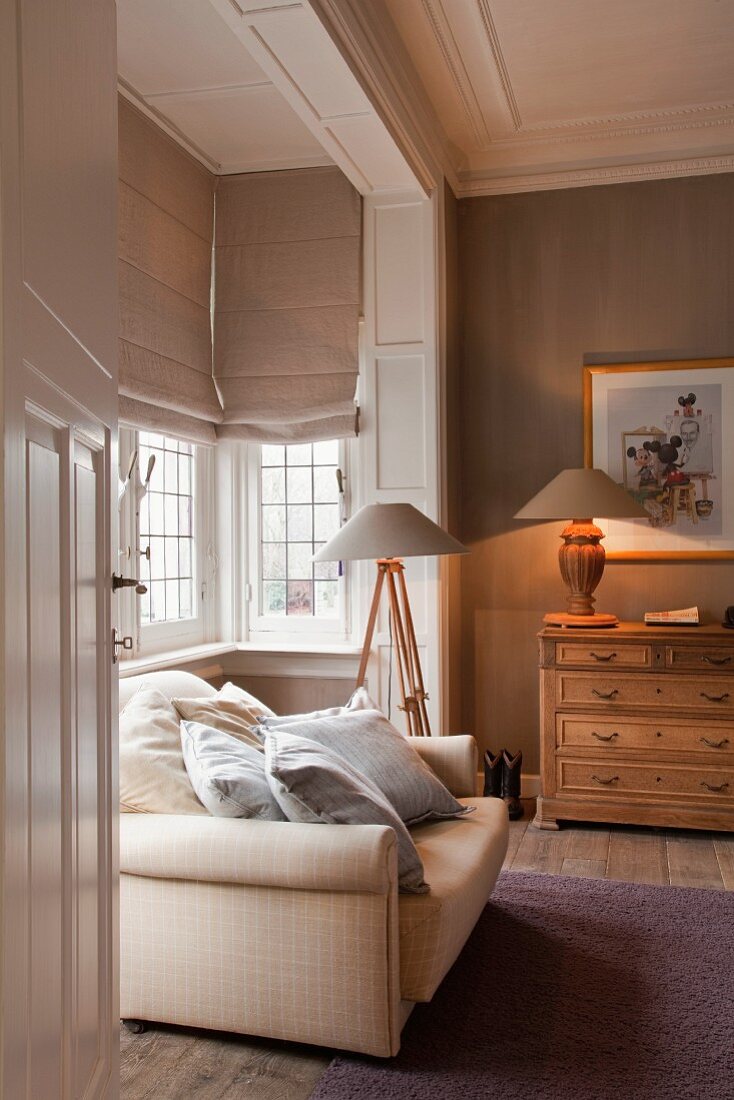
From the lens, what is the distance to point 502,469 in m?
4.89

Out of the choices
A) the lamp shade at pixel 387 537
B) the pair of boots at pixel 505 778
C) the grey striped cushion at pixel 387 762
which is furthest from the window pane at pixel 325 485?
the grey striped cushion at pixel 387 762

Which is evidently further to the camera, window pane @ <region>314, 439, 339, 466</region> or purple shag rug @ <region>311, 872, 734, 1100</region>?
window pane @ <region>314, 439, 339, 466</region>

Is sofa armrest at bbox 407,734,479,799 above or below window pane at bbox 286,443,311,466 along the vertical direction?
below

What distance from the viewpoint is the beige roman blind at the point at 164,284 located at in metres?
3.85

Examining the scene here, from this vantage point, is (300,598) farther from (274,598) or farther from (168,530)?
(168,530)

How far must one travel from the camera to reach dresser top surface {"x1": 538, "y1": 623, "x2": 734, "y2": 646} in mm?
4129

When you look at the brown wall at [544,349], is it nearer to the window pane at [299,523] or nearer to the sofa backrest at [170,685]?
the window pane at [299,523]

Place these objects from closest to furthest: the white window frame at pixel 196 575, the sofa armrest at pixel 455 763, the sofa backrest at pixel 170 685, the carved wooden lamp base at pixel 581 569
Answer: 1. the sofa backrest at pixel 170 685
2. the sofa armrest at pixel 455 763
3. the white window frame at pixel 196 575
4. the carved wooden lamp base at pixel 581 569

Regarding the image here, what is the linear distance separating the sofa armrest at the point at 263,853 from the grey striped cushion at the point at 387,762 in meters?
0.48

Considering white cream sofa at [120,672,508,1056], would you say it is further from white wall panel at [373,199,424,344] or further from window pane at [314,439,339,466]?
white wall panel at [373,199,424,344]

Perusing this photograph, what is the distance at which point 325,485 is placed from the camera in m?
4.92

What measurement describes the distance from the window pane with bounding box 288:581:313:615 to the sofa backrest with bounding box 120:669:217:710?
1.65 meters

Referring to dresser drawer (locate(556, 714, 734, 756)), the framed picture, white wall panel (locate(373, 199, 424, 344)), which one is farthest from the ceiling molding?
dresser drawer (locate(556, 714, 734, 756))

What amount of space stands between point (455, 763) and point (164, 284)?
7.65 ft
